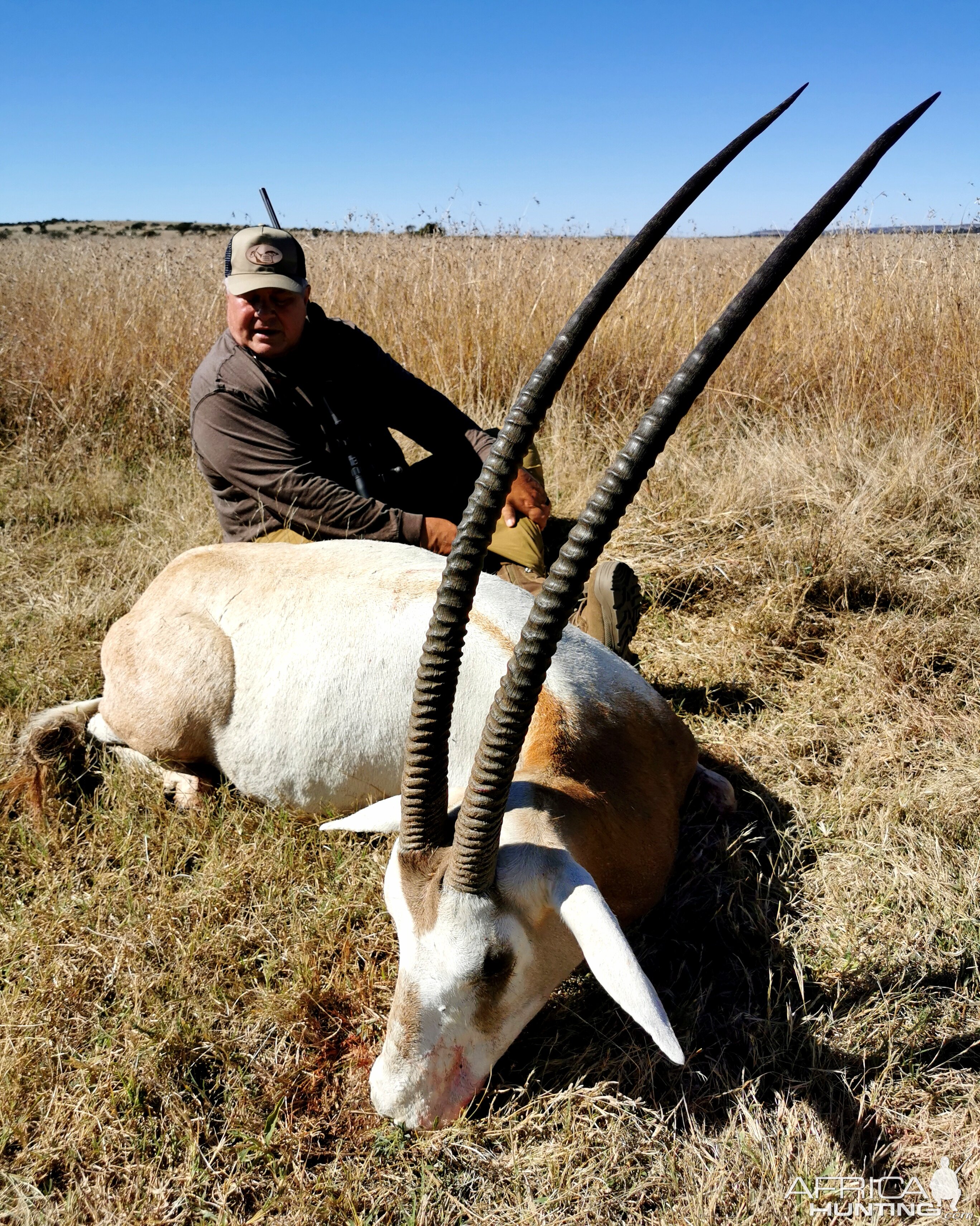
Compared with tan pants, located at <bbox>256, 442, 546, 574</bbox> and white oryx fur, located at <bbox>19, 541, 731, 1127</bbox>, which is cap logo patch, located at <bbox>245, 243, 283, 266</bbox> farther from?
white oryx fur, located at <bbox>19, 541, 731, 1127</bbox>

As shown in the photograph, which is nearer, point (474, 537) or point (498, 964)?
point (474, 537)

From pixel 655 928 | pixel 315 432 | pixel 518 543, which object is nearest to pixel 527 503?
pixel 518 543

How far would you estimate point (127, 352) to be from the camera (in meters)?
7.93

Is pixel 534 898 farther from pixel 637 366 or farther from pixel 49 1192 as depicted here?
pixel 637 366

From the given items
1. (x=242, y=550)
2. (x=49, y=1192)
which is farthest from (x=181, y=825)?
(x=49, y=1192)

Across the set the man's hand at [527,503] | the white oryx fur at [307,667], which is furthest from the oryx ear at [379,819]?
the man's hand at [527,503]

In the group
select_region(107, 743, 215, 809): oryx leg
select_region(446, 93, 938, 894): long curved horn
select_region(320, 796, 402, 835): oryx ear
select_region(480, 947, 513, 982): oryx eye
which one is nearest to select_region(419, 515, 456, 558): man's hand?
select_region(107, 743, 215, 809): oryx leg

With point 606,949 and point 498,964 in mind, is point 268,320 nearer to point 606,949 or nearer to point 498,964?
point 498,964

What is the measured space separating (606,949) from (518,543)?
242 centimetres

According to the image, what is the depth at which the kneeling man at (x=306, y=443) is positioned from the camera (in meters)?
4.00

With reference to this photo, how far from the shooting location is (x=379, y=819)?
2.53 meters

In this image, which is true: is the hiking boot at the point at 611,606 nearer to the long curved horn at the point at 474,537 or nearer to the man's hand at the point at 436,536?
the man's hand at the point at 436,536

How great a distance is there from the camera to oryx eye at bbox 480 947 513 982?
80.4 inches

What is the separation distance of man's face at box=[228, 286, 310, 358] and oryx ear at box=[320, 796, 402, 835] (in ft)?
8.29
